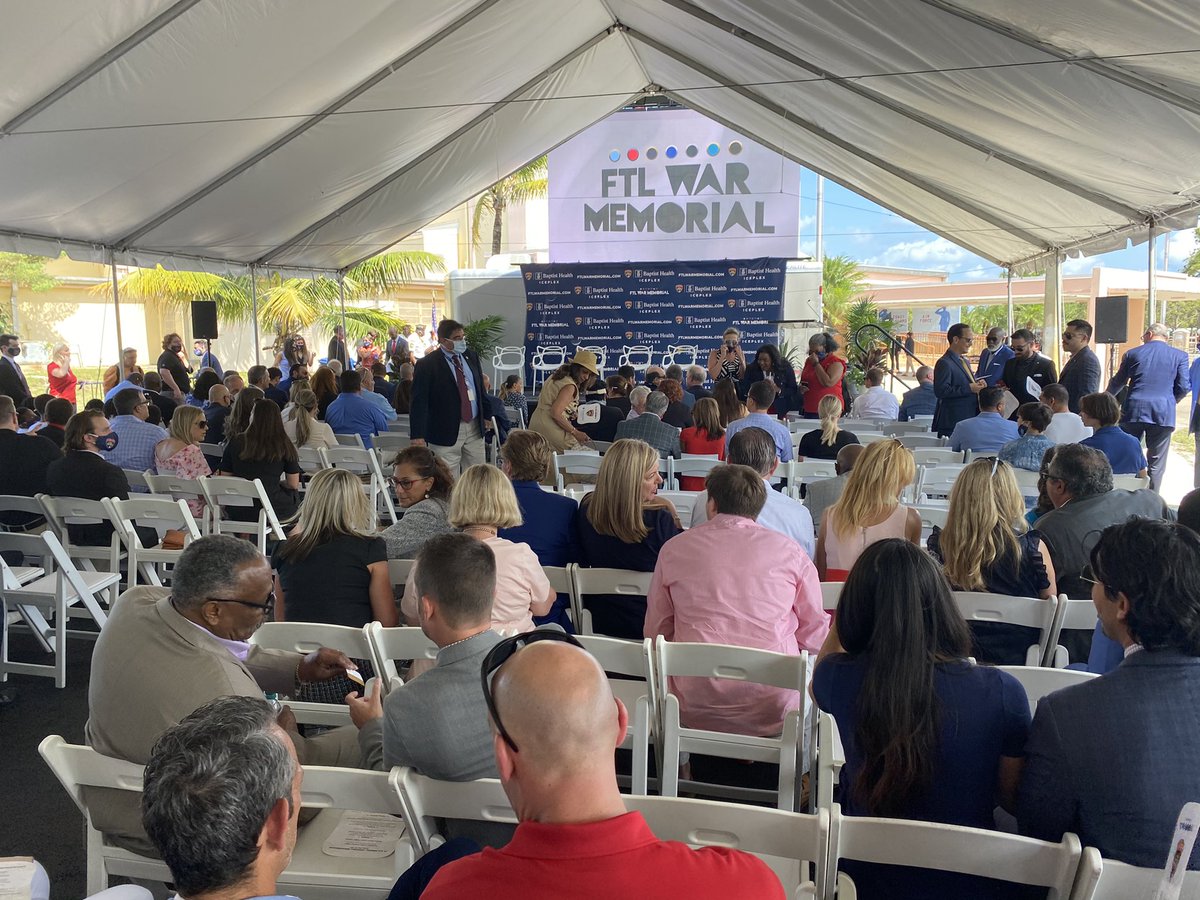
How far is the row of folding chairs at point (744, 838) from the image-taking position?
1508 millimetres

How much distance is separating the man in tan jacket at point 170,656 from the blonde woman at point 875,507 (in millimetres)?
2161

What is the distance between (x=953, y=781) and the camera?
1882 mm

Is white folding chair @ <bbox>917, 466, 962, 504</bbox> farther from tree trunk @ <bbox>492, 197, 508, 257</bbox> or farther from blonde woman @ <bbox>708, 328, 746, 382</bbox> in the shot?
tree trunk @ <bbox>492, 197, 508, 257</bbox>

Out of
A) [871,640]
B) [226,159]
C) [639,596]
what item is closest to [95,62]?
[226,159]

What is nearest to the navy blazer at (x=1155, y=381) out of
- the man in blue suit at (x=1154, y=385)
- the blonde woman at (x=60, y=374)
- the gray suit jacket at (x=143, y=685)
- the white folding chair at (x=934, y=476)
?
the man in blue suit at (x=1154, y=385)

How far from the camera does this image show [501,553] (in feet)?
10.3

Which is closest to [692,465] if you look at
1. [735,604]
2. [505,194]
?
[735,604]

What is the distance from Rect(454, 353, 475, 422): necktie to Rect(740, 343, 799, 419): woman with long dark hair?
10.5 feet

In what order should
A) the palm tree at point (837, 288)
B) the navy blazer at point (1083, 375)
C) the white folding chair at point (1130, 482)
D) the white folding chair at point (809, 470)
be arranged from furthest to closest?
1. the palm tree at point (837, 288)
2. the navy blazer at point (1083, 375)
3. the white folding chair at point (809, 470)
4. the white folding chair at point (1130, 482)

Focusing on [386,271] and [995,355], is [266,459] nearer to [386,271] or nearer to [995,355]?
[995,355]

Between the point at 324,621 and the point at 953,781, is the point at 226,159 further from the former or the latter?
the point at 953,781

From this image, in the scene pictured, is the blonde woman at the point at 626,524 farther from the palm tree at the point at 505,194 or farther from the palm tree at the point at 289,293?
the palm tree at the point at 505,194

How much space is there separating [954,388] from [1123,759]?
6572mm

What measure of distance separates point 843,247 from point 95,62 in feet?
83.5
